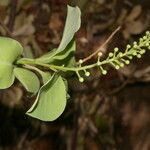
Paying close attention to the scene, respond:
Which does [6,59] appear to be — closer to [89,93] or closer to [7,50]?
[7,50]

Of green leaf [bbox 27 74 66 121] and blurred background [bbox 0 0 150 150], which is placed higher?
green leaf [bbox 27 74 66 121]

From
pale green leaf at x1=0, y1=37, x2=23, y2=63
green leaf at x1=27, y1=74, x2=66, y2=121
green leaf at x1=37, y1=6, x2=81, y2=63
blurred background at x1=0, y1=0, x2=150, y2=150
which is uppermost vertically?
green leaf at x1=37, y1=6, x2=81, y2=63

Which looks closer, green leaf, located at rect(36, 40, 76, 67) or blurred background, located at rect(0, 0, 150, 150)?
green leaf, located at rect(36, 40, 76, 67)

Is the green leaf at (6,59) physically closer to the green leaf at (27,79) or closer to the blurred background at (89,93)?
the green leaf at (27,79)

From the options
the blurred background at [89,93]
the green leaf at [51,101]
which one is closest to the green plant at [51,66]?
the green leaf at [51,101]

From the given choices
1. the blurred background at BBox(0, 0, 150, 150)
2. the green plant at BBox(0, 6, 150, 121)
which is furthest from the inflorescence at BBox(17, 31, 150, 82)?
the blurred background at BBox(0, 0, 150, 150)

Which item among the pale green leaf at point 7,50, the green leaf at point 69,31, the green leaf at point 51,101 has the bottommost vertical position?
the green leaf at point 51,101

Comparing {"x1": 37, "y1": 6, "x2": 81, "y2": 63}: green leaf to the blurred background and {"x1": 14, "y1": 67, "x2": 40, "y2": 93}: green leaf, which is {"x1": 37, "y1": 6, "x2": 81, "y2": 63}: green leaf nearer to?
{"x1": 14, "y1": 67, "x2": 40, "y2": 93}: green leaf

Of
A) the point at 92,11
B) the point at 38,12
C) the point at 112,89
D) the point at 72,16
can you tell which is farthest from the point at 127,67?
the point at 72,16

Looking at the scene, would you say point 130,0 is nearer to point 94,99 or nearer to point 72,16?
point 94,99
